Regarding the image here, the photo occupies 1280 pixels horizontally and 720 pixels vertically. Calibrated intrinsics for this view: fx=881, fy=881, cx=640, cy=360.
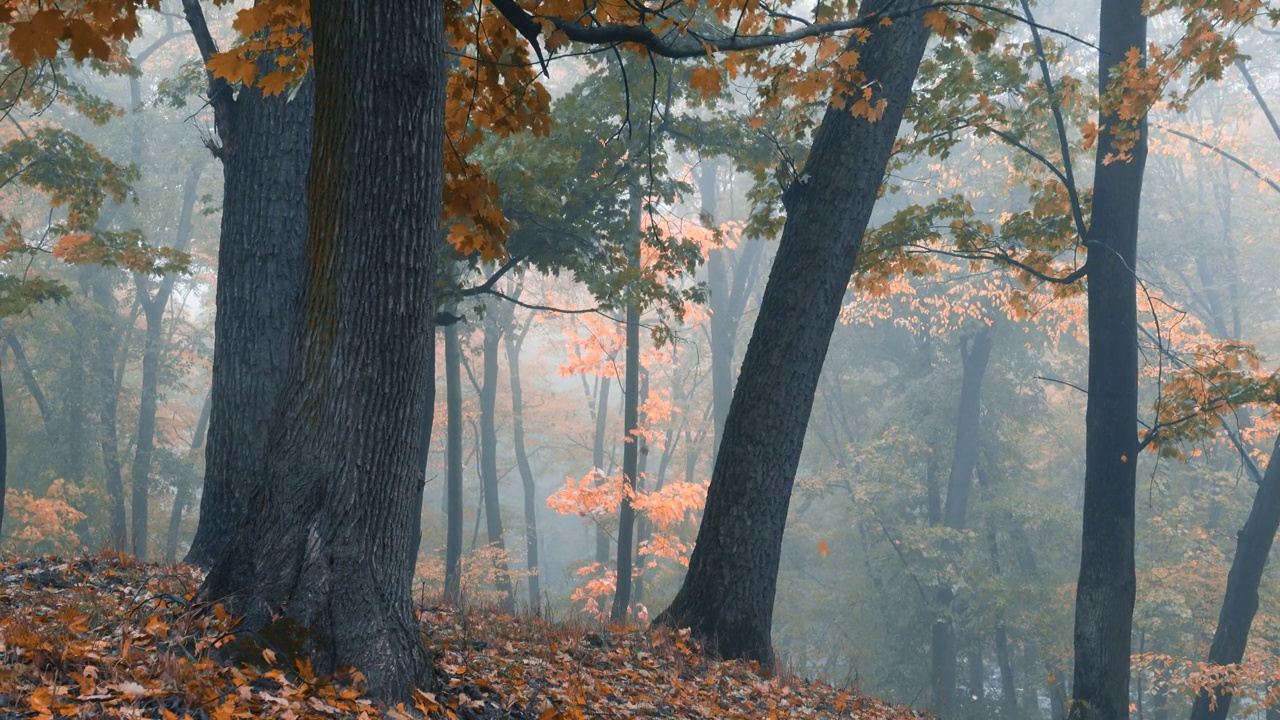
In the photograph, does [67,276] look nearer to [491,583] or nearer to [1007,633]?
[491,583]

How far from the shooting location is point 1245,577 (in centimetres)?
1030

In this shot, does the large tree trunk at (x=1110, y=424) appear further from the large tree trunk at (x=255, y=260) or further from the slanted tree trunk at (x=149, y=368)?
the slanted tree trunk at (x=149, y=368)

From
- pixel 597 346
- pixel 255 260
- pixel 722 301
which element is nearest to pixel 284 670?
pixel 255 260

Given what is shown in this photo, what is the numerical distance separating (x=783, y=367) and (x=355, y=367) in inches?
136

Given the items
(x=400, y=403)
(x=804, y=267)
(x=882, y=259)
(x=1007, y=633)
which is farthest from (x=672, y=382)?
(x=400, y=403)

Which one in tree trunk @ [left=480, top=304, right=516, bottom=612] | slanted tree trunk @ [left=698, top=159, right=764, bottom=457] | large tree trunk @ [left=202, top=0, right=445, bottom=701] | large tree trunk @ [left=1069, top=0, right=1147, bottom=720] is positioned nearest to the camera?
large tree trunk @ [left=202, top=0, right=445, bottom=701]

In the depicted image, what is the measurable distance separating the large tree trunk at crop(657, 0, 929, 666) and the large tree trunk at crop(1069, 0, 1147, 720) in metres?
2.58

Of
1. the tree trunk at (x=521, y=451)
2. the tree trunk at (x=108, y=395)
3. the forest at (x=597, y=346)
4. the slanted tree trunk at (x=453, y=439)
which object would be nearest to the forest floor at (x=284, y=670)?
the forest at (x=597, y=346)

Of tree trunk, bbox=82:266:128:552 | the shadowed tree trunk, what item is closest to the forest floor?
the shadowed tree trunk

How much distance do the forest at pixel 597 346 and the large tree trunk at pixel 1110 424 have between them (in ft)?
0.10

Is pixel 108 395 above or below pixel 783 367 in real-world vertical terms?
above

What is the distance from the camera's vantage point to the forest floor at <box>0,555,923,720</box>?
2.72 metres

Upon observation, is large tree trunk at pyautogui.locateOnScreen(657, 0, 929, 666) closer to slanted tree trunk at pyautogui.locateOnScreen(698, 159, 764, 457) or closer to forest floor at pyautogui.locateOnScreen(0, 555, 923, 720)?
forest floor at pyautogui.locateOnScreen(0, 555, 923, 720)

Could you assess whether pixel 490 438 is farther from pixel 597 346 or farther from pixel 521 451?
pixel 597 346
